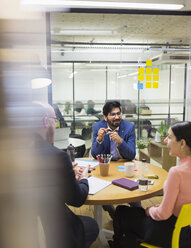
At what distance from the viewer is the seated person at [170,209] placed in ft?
3.59

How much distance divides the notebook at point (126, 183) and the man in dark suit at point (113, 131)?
1.64 ft

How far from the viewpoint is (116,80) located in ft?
17.4

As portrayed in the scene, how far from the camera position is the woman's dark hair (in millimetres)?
1186

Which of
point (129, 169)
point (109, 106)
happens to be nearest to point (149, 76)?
point (109, 106)

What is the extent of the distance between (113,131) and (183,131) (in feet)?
3.49

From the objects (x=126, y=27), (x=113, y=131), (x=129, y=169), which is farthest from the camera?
(x=126, y=27)

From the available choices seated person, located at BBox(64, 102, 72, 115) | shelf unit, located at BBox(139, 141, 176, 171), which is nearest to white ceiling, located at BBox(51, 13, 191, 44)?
seated person, located at BBox(64, 102, 72, 115)

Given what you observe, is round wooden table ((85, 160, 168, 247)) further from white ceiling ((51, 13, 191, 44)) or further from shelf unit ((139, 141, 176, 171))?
white ceiling ((51, 13, 191, 44))

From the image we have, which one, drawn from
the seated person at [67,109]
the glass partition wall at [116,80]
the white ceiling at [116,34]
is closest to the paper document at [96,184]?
the white ceiling at [116,34]

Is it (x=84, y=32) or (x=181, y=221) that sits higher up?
(x=84, y=32)

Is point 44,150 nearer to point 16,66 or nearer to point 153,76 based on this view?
point 16,66

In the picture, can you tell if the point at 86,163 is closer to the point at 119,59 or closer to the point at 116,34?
the point at 116,34

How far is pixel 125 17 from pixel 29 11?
12.0ft

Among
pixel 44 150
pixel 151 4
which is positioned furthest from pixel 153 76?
pixel 44 150
